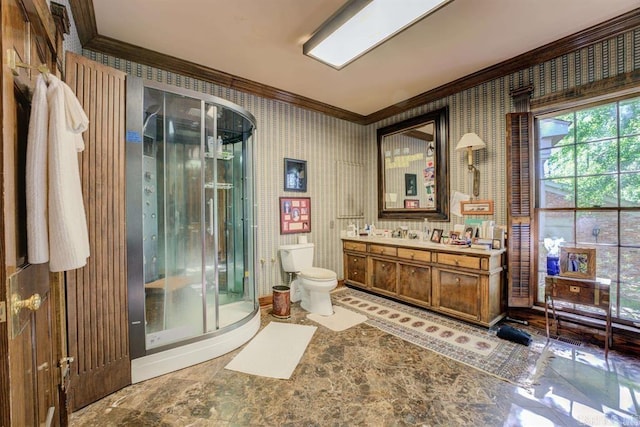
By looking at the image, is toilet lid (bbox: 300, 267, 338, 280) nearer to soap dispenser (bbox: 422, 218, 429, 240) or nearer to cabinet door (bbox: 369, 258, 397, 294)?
cabinet door (bbox: 369, 258, 397, 294)

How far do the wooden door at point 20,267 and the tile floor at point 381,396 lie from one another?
1.93ft

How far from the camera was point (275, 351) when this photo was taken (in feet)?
7.45

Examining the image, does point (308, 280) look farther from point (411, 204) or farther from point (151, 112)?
point (151, 112)

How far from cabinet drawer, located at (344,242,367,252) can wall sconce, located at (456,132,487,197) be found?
154 centimetres

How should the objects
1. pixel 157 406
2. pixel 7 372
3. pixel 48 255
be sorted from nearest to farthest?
1. pixel 7 372
2. pixel 48 255
3. pixel 157 406

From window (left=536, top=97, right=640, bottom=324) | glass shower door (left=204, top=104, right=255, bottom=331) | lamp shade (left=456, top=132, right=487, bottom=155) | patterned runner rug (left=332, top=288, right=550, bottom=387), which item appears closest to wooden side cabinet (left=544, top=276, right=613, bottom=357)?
window (left=536, top=97, right=640, bottom=324)

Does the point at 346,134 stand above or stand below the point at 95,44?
below

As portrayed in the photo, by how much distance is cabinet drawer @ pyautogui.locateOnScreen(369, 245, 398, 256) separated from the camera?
3.43 metres

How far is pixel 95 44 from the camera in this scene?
238cm

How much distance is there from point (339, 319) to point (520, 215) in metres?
2.14

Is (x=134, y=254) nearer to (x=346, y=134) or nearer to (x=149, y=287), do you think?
(x=149, y=287)

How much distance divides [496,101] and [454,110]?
1.51 feet

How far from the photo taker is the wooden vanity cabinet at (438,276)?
2.65 meters

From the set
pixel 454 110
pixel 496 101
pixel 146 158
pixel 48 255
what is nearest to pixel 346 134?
pixel 454 110
